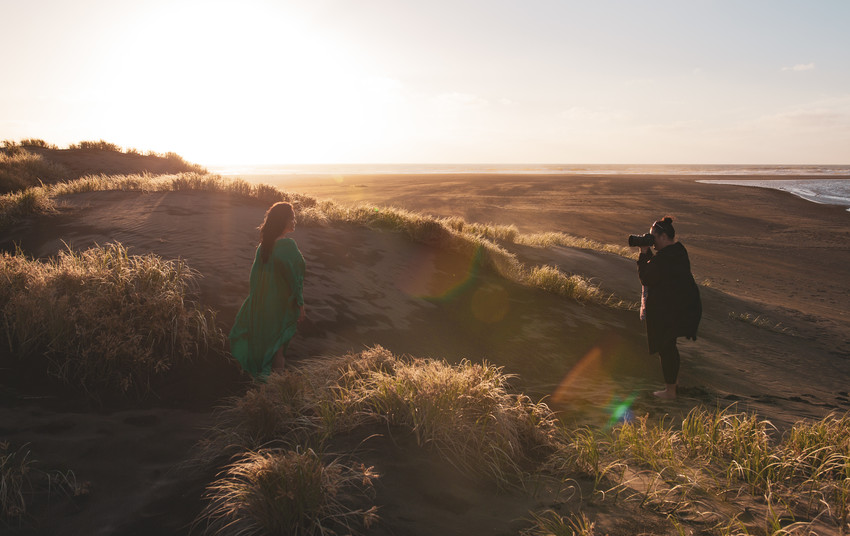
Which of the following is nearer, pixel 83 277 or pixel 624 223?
pixel 83 277

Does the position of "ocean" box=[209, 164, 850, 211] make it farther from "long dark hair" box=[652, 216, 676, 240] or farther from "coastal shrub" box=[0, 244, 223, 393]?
"long dark hair" box=[652, 216, 676, 240]

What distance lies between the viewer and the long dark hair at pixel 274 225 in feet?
15.6

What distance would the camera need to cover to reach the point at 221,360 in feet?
16.1

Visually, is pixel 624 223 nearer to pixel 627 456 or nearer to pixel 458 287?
pixel 458 287

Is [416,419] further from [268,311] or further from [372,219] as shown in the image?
[372,219]

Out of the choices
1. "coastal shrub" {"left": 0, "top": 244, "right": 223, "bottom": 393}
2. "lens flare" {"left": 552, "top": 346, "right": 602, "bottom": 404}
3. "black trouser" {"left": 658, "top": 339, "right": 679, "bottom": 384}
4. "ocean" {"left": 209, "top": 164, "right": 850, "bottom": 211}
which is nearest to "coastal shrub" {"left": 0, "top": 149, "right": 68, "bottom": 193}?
"coastal shrub" {"left": 0, "top": 244, "right": 223, "bottom": 393}

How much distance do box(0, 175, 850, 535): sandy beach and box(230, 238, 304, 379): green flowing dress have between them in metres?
0.29

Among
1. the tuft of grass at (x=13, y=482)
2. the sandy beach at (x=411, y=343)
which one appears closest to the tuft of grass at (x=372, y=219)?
the sandy beach at (x=411, y=343)

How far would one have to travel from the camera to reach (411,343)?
6.52 meters

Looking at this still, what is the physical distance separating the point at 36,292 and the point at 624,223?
26.2m

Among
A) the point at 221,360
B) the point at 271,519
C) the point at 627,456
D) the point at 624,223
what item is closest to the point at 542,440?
the point at 627,456

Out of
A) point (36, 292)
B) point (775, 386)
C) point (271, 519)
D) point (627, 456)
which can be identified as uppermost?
point (36, 292)

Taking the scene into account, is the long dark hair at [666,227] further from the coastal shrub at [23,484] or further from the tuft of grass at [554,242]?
the tuft of grass at [554,242]

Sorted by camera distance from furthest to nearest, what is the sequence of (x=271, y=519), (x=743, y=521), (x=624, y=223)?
(x=624, y=223) < (x=743, y=521) < (x=271, y=519)
